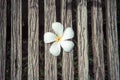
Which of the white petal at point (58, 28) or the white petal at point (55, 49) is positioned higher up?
the white petal at point (58, 28)

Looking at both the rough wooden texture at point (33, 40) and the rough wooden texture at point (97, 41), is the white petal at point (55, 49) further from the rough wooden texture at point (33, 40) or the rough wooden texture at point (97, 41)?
the rough wooden texture at point (97, 41)

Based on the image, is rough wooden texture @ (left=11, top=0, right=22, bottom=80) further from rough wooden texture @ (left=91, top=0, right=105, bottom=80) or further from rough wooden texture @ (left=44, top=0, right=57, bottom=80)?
rough wooden texture @ (left=91, top=0, right=105, bottom=80)

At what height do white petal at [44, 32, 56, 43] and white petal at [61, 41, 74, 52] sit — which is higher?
white petal at [44, 32, 56, 43]

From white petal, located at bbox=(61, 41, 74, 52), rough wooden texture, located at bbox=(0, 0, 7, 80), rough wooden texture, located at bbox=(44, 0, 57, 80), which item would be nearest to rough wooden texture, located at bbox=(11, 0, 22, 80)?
rough wooden texture, located at bbox=(0, 0, 7, 80)

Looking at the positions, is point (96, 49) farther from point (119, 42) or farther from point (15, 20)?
point (15, 20)

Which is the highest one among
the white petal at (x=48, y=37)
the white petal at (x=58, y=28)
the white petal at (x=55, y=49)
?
the white petal at (x=58, y=28)

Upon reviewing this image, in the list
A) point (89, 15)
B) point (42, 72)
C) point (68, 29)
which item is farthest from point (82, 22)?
point (42, 72)

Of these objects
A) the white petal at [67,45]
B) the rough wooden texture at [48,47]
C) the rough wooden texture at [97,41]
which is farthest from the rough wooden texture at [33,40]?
the rough wooden texture at [97,41]
